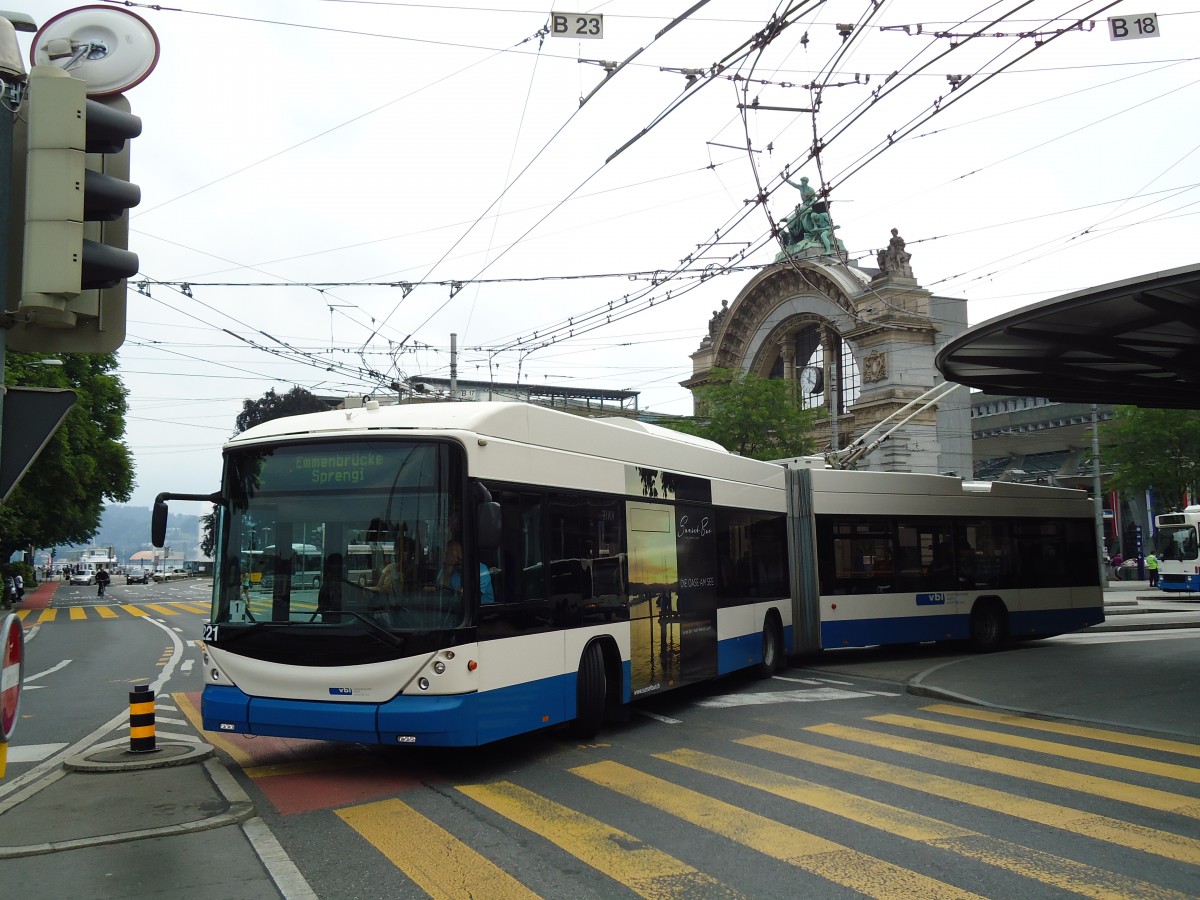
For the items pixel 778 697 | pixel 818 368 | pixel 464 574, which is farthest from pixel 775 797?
pixel 818 368

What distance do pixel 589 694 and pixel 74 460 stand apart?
36268 mm

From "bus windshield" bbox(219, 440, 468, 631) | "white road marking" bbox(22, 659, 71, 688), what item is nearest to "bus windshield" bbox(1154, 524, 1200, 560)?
"white road marking" bbox(22, 659, 71, 688)

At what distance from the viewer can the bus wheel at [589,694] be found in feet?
32.4

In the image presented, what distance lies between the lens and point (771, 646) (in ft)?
48.5

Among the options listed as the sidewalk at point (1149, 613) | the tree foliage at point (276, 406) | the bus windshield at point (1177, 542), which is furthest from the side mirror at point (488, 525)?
the tree foliage at point (276, 406)

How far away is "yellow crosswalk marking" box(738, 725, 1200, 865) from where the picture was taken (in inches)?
A: 251

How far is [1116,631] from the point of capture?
2292 centimetres

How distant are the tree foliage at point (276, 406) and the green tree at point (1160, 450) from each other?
33.7m

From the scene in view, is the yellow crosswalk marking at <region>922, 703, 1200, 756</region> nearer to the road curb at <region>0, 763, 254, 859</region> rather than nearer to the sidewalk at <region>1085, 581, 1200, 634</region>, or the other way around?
the road curb at <region>0, 763, 254, 859</region>

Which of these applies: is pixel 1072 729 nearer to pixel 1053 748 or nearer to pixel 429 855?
pixel 1053 748

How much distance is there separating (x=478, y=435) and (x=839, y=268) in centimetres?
4745

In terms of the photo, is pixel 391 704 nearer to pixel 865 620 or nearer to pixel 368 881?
pixel 368 881

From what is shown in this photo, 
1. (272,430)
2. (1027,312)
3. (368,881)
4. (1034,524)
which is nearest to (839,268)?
(1034,524)

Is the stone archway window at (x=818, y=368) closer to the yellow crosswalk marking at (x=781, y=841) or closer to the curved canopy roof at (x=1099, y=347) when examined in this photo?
the curved canopy roof at (x=1099, y=347)
